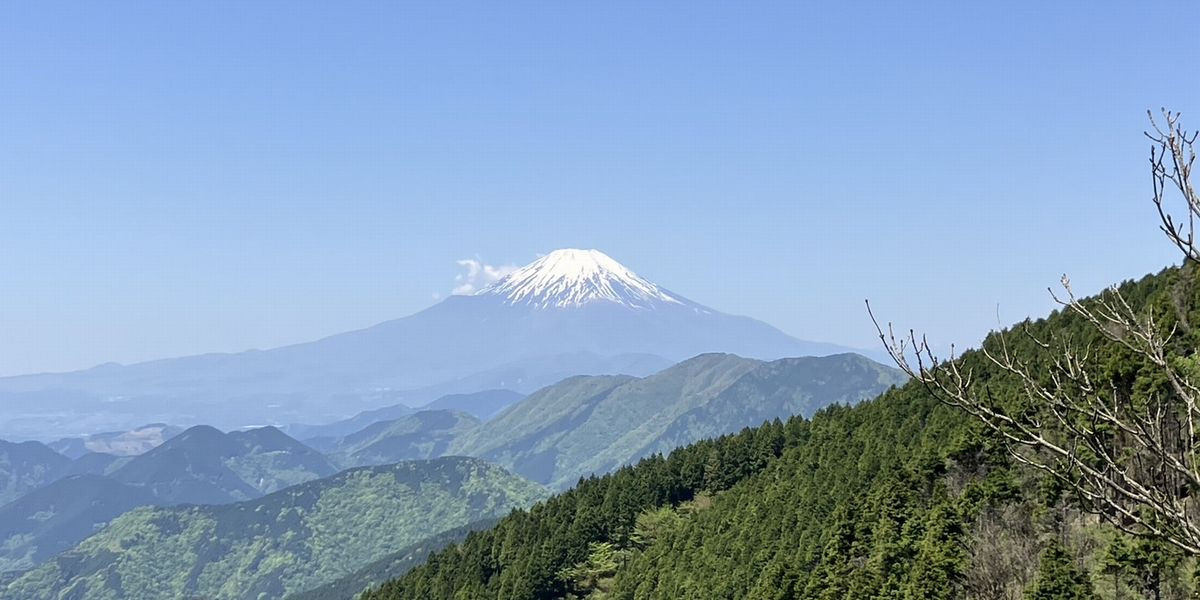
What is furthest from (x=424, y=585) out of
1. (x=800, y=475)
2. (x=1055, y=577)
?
(x=1055, y=577)

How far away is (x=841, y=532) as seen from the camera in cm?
5778

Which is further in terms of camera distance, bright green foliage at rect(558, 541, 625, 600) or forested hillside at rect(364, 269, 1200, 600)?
bright green foliage at rect(558, 541, 625, 600)

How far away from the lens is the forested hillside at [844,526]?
41.0 meters

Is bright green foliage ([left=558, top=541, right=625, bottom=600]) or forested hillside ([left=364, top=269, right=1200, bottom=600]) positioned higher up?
forested hillside ([left=364, top=269, right=1200, bottom=600])

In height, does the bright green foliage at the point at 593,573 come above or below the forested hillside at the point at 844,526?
below

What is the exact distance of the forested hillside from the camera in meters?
41.0

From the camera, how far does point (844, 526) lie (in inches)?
2298

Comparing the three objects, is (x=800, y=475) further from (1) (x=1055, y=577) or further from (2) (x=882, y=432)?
(1) (x=1055, y=577)

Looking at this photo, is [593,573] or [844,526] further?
[593,573]

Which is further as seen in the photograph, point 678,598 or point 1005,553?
point 678,598

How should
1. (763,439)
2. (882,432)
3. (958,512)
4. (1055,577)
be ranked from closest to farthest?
(1055,577), (958,512), (882,432), (763,439)

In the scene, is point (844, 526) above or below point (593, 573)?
above

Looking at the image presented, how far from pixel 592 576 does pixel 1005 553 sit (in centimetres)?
5511

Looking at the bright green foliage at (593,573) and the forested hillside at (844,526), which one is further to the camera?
the bright green foliage at (593,573)
